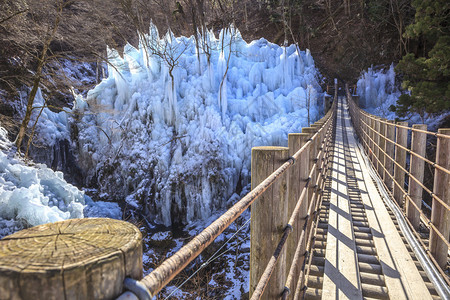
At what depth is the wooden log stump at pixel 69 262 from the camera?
18.7 inches

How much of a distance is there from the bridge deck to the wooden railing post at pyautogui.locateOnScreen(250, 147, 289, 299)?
110cm

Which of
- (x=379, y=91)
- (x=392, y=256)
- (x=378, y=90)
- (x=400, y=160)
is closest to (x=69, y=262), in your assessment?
(x=392, y=256)

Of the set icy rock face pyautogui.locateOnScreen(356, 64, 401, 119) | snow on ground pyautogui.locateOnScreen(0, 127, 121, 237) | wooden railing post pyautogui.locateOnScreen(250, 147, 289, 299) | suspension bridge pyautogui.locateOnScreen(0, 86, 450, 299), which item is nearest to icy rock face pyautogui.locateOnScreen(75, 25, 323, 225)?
snow on ground pyautogui.locateOnScreen(0, 127, 121, 237)

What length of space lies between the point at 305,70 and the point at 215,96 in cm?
889

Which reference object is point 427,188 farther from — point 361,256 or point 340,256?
point 340,256

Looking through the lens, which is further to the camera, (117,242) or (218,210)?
(218,210)

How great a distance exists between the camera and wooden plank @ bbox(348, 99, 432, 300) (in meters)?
2.50

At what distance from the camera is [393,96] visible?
22281 mm

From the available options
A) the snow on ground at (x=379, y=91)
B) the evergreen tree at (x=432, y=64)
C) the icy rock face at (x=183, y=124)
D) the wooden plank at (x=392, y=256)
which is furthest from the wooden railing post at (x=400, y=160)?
the snow on ground at (x=379, y=91)

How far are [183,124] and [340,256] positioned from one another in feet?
47.6

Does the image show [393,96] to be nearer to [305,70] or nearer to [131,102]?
[305,70]

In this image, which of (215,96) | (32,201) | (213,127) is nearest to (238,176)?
(213,127)

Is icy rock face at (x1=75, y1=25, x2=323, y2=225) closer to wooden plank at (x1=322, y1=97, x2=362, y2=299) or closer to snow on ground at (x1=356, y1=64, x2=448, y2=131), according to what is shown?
snow on ground at (x1=356, y1=64, x2=448, y2=131)

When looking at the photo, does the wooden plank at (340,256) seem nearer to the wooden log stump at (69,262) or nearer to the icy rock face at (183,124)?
the wooden log stump at (69,262)
